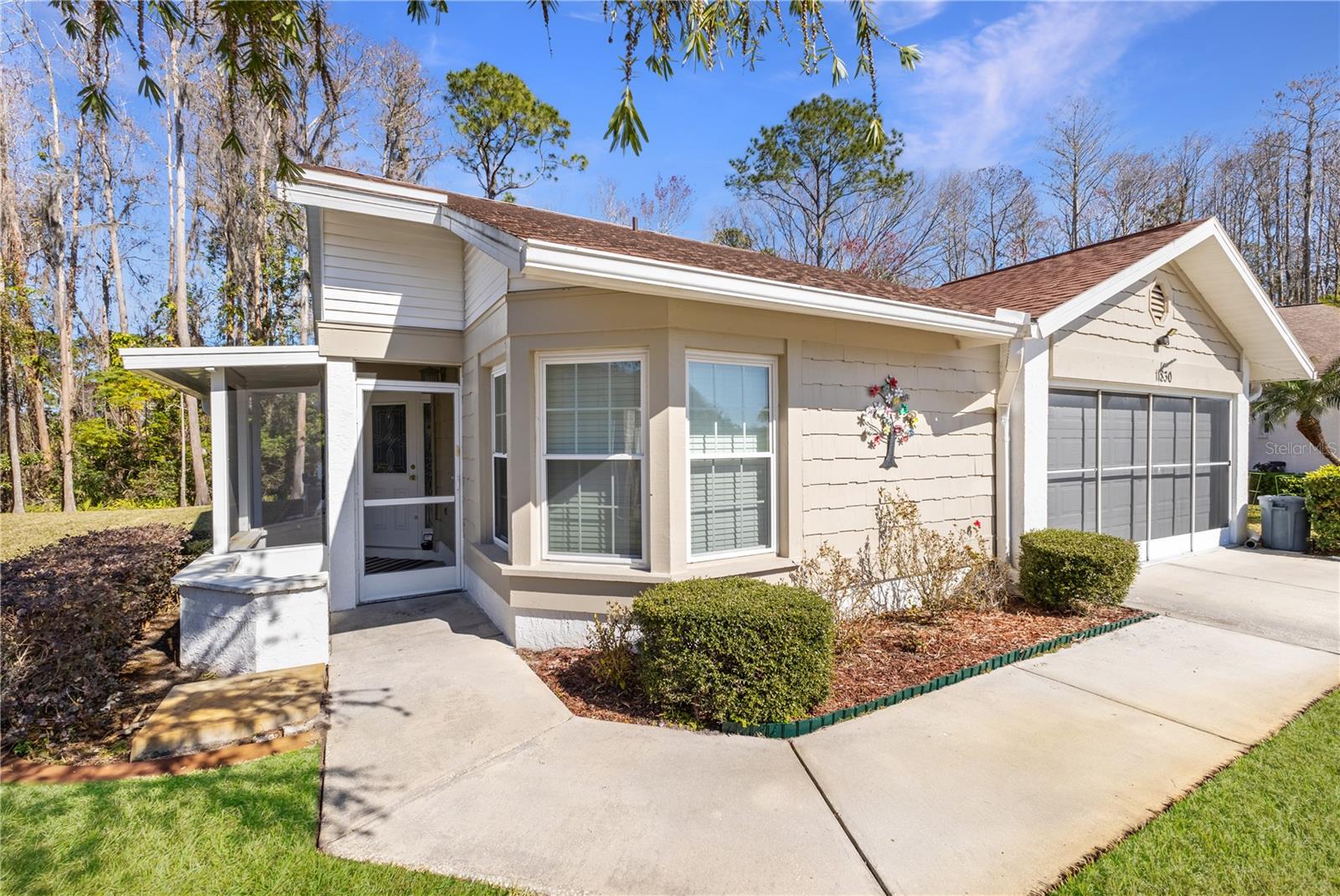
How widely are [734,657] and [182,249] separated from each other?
1692cm

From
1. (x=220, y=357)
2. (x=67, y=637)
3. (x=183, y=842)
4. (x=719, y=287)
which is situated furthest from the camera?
(x=220, y=357)

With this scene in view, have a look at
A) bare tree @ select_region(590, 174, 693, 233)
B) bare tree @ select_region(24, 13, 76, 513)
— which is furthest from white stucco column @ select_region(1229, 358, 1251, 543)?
bare tree @ select_region(24, 13, 76, 513)

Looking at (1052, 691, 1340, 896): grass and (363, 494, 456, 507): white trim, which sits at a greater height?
(363, 494, 456, 507): white trim

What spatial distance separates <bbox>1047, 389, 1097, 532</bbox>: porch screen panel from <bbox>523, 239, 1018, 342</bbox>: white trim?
2295 millimetres

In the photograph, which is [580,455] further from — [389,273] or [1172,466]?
[1172,466]

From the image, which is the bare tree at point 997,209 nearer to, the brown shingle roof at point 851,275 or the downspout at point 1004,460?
the brown shingle roof at point 851,275

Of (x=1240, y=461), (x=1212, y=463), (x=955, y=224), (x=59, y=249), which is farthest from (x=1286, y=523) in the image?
(x=59, y=249)

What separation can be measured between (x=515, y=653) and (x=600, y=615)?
84 centimetres

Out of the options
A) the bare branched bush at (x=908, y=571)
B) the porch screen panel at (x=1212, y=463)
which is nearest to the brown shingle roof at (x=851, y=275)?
the bare branched bush at (x=908, y=571)

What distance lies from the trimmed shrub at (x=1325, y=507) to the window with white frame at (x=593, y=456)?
10675mm

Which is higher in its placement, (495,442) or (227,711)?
(495,442)

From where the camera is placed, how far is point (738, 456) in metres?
5.33

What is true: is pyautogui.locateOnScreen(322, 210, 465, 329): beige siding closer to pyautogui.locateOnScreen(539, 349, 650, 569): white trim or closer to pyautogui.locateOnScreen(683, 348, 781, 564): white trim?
pyautogui.locateOnScreen(539, 349, 650, 569): white trim

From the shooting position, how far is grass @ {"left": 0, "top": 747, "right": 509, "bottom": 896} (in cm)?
246
